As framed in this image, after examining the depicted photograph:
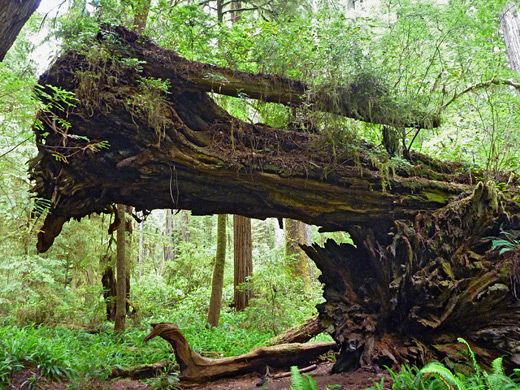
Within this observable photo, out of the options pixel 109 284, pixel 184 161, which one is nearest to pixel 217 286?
pixel 109 284

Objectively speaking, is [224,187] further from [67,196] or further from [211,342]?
[211,342]

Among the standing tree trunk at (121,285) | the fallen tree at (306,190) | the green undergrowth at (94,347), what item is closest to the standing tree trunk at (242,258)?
the green undergrowth at (94,347)

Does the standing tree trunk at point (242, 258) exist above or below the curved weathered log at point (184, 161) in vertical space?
below

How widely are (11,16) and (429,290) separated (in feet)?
18.7

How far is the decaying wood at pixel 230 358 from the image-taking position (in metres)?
4.99

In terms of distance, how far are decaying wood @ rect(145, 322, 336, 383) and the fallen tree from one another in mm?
1006

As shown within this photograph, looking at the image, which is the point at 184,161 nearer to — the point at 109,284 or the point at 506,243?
the point at 506,243

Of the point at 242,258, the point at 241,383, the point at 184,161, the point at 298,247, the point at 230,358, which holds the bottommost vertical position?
the point at 241,383

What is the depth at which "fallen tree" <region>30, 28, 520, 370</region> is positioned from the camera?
4.48 m

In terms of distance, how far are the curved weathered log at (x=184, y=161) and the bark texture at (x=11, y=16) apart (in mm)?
1023

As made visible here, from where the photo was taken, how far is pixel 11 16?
10.3 ft

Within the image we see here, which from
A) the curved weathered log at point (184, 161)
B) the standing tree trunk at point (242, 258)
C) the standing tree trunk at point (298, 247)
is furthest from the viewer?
the standing tree trunk at point (298, 247)

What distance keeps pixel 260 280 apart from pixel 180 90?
5002 millimetres

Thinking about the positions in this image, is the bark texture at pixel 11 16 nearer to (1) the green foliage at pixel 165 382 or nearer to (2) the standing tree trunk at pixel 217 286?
(1) the green foliage at pixel 165 382
